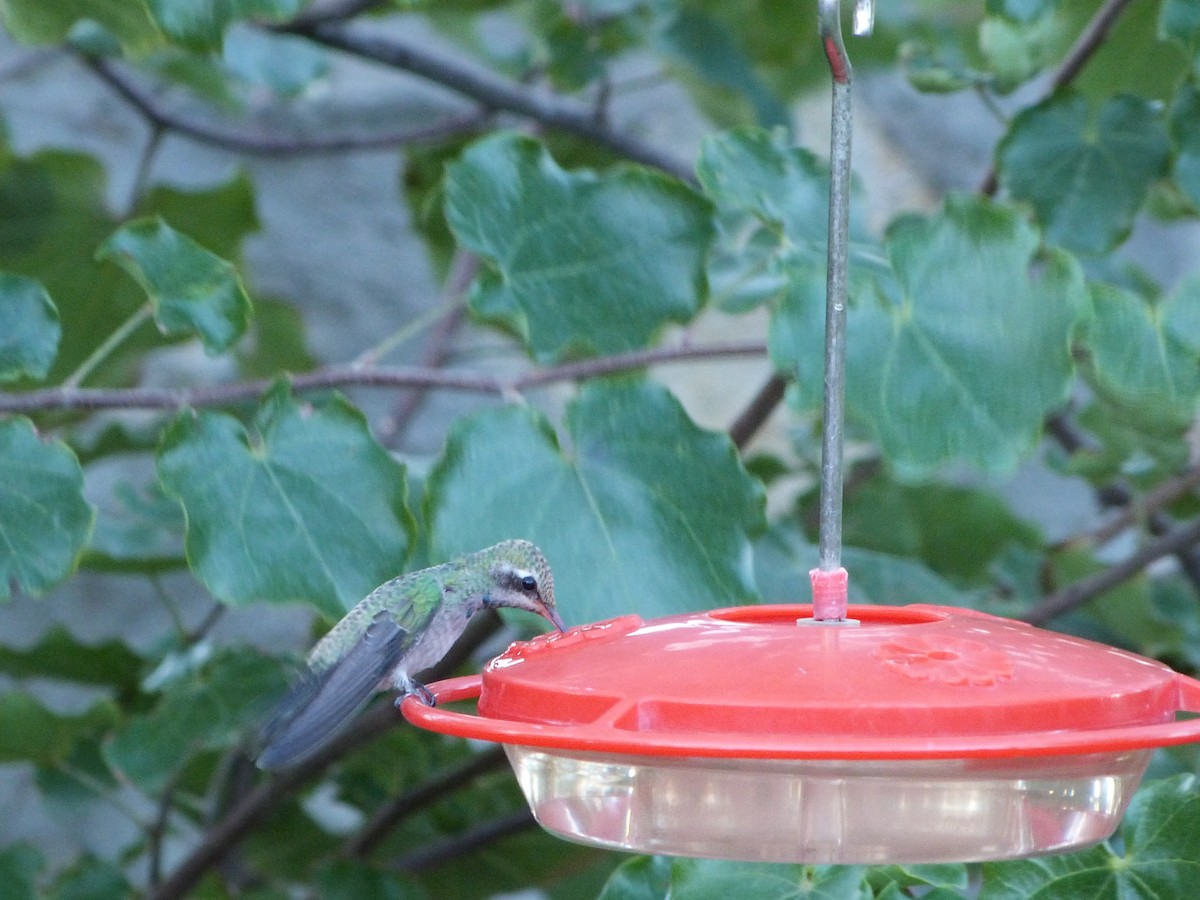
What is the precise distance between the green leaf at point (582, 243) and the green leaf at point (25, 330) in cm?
35

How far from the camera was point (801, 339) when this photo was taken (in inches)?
46.8

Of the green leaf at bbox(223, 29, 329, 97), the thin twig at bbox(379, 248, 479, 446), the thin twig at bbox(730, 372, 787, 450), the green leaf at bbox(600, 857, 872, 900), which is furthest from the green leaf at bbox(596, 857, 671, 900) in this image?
the green leaf at bbox(223, 29, 329, 97)

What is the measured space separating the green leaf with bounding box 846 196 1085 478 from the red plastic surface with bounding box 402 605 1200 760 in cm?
38

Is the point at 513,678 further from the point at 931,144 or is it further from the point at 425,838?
the point at 931,144

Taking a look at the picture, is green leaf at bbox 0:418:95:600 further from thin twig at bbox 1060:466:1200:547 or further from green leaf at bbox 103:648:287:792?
thin twig at bbox 1060:466:1200:547

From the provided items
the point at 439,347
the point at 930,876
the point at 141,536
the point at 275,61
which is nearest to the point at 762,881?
the point at 930,876

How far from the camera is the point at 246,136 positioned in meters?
2.21

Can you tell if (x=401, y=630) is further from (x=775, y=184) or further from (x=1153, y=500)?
(x=1153, y=500)

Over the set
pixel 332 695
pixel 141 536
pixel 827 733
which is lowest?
pixel 141 536

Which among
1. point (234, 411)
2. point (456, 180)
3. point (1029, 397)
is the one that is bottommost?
point (234, 411)

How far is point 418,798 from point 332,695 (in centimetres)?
90

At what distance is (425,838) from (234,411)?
73 centimetres

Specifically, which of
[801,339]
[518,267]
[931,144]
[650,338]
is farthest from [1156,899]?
[931,144]

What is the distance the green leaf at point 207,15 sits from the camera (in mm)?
1148
